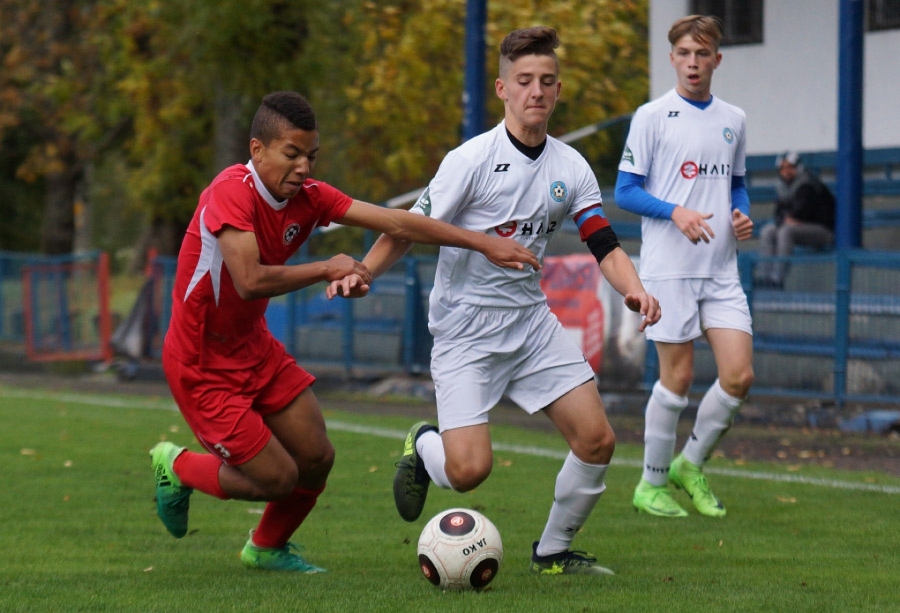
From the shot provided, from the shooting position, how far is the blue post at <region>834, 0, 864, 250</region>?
1252 centimetres

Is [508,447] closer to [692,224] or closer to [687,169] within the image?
[687,169]

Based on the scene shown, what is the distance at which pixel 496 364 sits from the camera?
5.52 metres

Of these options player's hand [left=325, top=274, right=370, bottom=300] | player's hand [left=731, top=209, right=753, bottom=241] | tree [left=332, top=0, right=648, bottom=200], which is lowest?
player's hand [left=325, top=274, right=370, bottom=300]

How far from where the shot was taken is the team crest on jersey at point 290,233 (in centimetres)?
530

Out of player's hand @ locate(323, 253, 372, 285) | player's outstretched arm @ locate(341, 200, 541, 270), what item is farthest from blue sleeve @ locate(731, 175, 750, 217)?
player's hand @ locate(323, 253, 372, 285)

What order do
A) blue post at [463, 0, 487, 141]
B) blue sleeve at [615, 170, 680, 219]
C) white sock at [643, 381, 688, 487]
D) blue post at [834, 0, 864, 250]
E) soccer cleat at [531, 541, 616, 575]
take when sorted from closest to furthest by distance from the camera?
1. soccer cleat at [531, 541, 616, 575]
2. blue sleeve at [615, 170, 680, 219]
3. white sock at [643, 381, 688, 487]
4. blue post at [834, 0, 864, 250]
5. blue post at [463, 0, 487, 141]

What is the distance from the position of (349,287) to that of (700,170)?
273cm

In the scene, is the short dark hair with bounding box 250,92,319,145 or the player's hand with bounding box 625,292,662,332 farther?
the player's hand with bounding box 625,292,662,332

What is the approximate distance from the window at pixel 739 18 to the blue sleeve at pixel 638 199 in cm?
1308

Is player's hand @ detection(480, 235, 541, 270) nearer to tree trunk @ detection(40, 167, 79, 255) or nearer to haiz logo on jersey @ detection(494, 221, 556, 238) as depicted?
haiz logo on jersey @ detection(494, 221, 556, 238)

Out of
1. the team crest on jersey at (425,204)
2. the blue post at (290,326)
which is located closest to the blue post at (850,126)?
the blue post at (290,326)

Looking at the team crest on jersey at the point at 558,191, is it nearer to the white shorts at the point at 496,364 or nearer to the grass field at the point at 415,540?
the white shorts at the point at 496,364

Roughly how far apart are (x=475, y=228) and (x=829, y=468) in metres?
4.74

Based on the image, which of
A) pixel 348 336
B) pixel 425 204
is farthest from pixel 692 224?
pixel 348 336
